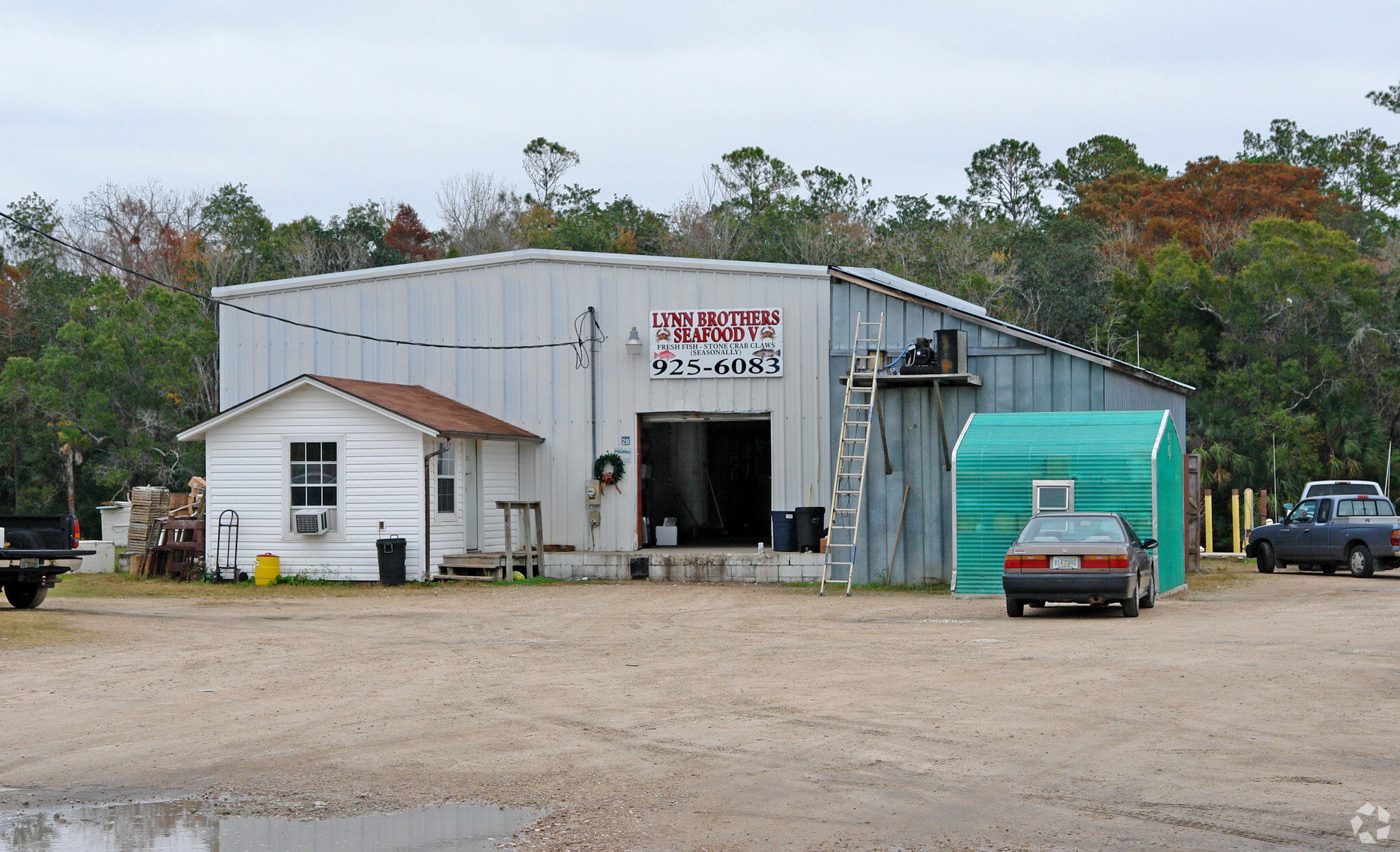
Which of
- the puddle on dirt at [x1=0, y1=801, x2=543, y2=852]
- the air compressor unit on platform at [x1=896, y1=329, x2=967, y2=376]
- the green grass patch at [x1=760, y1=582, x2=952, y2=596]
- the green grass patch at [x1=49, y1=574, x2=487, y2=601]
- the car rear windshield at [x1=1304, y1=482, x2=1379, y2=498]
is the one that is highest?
the air compressor unit on platform at [x1=896, y1=329, x2=967, y2=376]

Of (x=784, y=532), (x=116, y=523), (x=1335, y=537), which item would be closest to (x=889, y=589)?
(x=784, y=532)

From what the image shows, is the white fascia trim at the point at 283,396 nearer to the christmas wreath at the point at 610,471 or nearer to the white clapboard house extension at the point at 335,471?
the white clapboard house extension at the point at 335,471

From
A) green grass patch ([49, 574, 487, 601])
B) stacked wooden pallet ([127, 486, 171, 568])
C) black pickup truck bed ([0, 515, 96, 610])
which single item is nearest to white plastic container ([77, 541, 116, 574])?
stacked wooden pallet ([127, 486, 171, 568])

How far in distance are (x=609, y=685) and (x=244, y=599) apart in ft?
38.8

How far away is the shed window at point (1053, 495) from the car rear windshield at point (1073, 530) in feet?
8.59

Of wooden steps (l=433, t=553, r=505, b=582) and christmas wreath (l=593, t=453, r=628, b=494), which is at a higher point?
christmas wreath (l=593, t=453, r=628, b=494)

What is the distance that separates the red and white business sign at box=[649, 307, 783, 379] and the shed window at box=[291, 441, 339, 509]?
617 cm

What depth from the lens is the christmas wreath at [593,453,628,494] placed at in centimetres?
2680

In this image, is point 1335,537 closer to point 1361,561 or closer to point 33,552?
point 1361,561

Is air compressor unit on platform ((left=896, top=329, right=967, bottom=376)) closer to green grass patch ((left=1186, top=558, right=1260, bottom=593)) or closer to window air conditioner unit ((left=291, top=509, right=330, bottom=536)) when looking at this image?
green grass patch ((left=1186, top=558, right=1260, bottom=593))

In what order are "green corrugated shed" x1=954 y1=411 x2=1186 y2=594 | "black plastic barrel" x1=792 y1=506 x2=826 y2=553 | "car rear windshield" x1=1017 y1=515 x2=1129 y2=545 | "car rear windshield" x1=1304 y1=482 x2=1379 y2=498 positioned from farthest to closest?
1. "car rear windshield" x1=1304 y1=482 x2=1379 y2=498
2. "black plastic barrel" x1=792 y1=506 x2=826 y2=553
3. "green corrugated shed" x1=954 y1=411 x2=1186 y2=594
4. "car rear windshield" x1=1017 y1=515 x2=1129 y2=545

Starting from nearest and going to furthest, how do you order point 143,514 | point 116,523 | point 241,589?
point 241,589, point 143,514, point 116,523

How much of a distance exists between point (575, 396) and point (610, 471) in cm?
170

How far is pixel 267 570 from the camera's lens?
24922 mm
